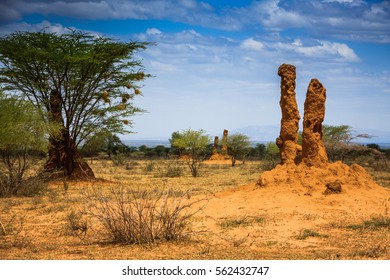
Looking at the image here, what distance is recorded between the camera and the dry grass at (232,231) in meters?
6.82

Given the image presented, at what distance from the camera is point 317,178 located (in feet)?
41.5

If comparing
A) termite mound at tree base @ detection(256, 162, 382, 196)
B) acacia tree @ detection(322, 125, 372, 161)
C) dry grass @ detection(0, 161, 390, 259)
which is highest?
acacia tree @ detection(322, 125, 372, 161)

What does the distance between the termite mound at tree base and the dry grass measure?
16.3 inches

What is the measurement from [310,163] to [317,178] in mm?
512

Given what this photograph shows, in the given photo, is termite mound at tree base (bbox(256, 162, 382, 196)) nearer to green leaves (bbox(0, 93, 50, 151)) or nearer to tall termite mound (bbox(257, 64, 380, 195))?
tall termite mound (bbox(257, 64, 380, 195))

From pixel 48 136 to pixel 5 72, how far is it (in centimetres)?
344

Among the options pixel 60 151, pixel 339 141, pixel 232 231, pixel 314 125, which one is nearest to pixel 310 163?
pixel 314 125

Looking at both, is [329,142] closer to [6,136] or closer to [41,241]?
[6,136]

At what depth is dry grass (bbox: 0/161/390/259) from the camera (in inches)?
269

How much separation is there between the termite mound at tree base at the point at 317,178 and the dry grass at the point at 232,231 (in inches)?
16.3

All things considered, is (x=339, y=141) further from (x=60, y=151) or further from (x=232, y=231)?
(x=232, y=231)

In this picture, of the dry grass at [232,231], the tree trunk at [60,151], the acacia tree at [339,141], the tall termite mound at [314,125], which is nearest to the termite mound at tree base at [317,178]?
the tall termite mound at [314,125]

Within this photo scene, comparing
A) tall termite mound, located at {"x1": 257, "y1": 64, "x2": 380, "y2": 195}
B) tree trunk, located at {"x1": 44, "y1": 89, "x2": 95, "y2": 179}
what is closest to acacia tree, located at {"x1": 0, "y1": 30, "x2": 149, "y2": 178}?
tree trunk, located at {"x1": 44, "y1": 89, "x2": 95, "y2": 179}
